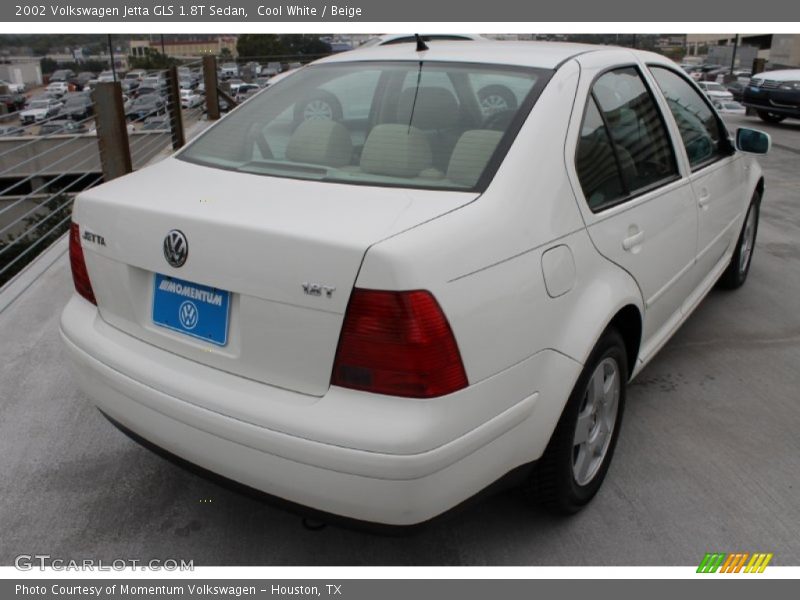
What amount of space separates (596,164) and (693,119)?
148 centimetres

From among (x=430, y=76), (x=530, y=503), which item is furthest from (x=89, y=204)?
(x=530, y=503)

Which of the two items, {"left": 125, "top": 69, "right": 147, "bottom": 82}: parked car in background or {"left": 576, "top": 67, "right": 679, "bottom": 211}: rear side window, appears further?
{"left": 125, "top": 69, "right": 147, "bottom": 82}: parked car in background

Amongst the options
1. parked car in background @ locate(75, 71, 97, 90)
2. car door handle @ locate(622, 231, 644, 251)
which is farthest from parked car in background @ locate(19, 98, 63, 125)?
parked car in background @ locate(75, 71, 97, 90)

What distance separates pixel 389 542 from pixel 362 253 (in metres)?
1.18

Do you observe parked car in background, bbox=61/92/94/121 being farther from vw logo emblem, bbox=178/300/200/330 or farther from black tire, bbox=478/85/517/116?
vw logo emblem, bbox=178/300/200/330

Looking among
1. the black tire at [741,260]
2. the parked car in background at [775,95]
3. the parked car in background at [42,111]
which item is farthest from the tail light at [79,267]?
the parked car in background at [775,95]

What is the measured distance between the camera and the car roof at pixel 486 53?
281cm

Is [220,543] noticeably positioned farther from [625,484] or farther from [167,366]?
[625,484]

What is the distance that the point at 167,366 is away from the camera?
2.25 m

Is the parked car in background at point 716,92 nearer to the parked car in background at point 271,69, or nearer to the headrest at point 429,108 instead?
the parked car in background at point 271,69

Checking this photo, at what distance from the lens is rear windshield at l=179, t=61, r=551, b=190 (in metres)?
2.40

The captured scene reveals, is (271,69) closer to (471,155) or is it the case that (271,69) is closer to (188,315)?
(471,155)

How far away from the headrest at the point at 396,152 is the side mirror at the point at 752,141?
2.34m

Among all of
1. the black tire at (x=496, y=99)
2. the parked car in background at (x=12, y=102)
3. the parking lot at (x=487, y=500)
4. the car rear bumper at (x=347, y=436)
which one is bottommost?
the parked car in background at (x=12, y=102)
